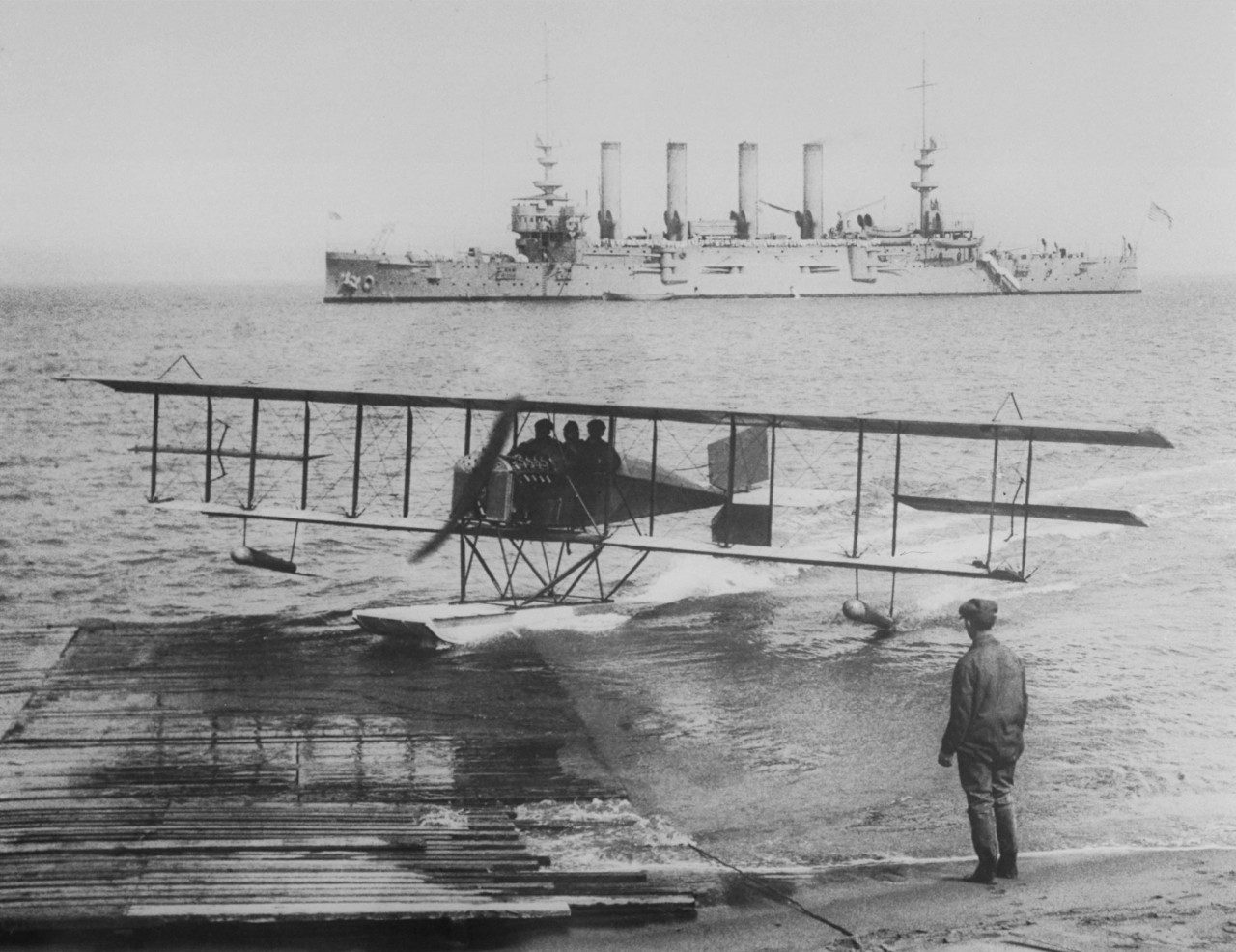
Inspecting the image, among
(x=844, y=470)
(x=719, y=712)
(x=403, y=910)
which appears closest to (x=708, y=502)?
(x=719, y=712)

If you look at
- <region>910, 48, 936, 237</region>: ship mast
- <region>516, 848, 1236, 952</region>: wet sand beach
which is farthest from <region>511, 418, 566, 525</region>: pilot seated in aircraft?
<region>910, 48, 936, 237</region>: ship mast

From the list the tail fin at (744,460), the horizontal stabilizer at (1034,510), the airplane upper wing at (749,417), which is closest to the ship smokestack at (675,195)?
the tail fin at (744,460)

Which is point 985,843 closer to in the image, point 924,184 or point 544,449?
point 544,449

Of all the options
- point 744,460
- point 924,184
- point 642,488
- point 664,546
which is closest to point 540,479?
point 664,546

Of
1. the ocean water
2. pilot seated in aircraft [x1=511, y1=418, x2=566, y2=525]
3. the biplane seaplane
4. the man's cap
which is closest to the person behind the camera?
the man's cap

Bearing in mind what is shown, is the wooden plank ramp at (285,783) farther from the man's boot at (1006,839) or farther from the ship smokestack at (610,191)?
the ship smokestack at (610,191)

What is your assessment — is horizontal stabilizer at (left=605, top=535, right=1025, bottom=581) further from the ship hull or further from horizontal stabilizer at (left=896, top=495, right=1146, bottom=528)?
the ship hull
